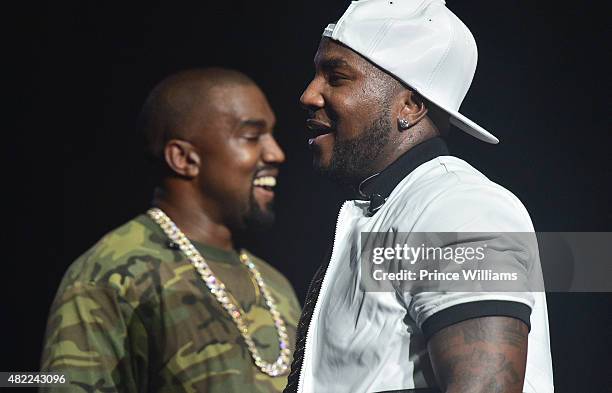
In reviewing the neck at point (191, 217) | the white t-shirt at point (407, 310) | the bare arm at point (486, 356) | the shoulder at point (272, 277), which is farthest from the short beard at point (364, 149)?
the shoulder at point (272, 277)

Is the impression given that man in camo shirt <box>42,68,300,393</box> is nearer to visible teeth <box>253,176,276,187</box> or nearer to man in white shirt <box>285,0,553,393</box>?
visible teeth <box>253,176,276,187</box>

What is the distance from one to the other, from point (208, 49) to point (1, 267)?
1012 millimetres

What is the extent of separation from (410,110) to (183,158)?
1.43m

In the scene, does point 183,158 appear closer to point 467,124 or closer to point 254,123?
point 254,123

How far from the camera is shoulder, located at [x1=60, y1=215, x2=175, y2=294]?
281cm

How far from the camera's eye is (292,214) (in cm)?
355

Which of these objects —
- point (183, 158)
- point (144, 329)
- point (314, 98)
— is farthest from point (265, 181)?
point (314, 98)

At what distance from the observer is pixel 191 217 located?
121 inches

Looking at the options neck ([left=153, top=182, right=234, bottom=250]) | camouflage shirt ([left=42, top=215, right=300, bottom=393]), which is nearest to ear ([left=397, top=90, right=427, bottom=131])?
camouflage shirt ([left=42, top=215, right=300, bottom=393])

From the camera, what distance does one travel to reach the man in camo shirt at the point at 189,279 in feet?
8.96

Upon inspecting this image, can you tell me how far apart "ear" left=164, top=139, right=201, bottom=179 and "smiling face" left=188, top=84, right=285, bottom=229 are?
0.5 inches

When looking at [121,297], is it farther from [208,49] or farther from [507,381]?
[507,381]

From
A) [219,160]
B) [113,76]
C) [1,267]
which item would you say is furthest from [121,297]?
[113,76]

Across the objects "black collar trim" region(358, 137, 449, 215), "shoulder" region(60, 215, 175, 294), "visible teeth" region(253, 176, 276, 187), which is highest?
"visible teeth" region(253, 176, 276, 187)
